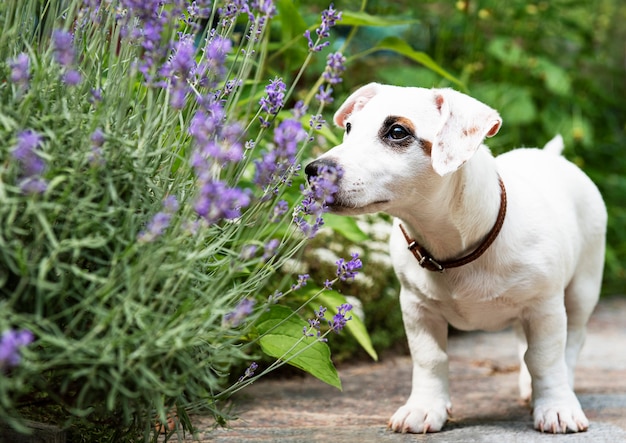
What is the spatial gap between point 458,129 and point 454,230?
1.09ft

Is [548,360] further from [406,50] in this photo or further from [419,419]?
[406,50]

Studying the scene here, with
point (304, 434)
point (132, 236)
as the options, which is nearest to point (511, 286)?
point (304, 434)

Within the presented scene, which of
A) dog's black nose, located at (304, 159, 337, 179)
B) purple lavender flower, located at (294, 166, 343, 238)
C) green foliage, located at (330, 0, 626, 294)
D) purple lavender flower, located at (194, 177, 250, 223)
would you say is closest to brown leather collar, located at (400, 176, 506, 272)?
dog's black nose, located at (304, 159, 337, 179)

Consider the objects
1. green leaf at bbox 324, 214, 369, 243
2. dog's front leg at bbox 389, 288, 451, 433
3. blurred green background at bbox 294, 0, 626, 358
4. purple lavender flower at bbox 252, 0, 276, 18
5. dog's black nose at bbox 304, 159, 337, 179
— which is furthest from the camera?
blurred green background at bbox 294, 0, 626, 358

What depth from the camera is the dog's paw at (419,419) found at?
250 centimetres

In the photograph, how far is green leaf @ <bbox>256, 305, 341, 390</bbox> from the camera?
2.19 metres

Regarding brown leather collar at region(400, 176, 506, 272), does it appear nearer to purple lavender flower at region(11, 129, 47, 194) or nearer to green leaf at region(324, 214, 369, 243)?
green leaf at region(324, 214, 369, 243)

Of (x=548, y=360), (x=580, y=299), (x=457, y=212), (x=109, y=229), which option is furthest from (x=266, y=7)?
(x=580, y=299)

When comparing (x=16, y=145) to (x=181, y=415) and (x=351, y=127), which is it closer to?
(x=181, y=415)

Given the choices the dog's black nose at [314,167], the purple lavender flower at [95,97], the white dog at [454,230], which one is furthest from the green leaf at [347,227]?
the purple lavender flower at [95,97]

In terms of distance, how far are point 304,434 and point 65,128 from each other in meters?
1.24

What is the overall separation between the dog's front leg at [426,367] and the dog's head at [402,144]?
46cm

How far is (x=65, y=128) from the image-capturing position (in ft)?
5.20

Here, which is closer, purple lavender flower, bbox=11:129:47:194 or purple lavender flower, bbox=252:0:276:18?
purple lavender flower, bbox=11:129:47:194
